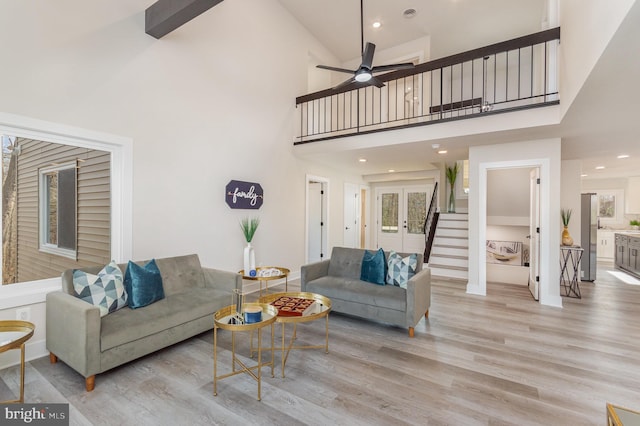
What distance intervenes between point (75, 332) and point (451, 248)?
6.56 m

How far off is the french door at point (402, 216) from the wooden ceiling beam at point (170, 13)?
746 cm

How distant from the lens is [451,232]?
6.90 meters

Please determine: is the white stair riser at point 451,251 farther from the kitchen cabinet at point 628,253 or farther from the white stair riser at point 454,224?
the kitchen cabinet at point 628,253

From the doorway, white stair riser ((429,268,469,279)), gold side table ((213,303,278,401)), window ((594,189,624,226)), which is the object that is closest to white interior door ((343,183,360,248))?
the doorway

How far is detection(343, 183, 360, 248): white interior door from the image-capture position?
8.16 metres

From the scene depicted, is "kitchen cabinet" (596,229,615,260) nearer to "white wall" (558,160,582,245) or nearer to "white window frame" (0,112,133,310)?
"white wall" (558,160,582,245)

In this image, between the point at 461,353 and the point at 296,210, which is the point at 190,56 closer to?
the point at 296,210

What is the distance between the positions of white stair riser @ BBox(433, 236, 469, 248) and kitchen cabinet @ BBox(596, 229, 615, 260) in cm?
537

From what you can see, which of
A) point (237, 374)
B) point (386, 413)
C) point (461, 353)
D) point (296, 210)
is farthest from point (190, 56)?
point (461, 353)

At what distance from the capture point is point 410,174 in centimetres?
853

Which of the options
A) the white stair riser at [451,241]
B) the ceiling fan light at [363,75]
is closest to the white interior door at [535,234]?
the white stair riser at [451,241]

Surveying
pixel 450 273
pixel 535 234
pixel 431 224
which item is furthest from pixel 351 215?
pixel 535 234

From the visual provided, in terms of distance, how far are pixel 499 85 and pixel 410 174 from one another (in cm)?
313

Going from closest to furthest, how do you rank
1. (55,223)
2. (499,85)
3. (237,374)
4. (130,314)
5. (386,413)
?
(386,413)
(237,374)
(130,314)
(55,223)
(499,85)
